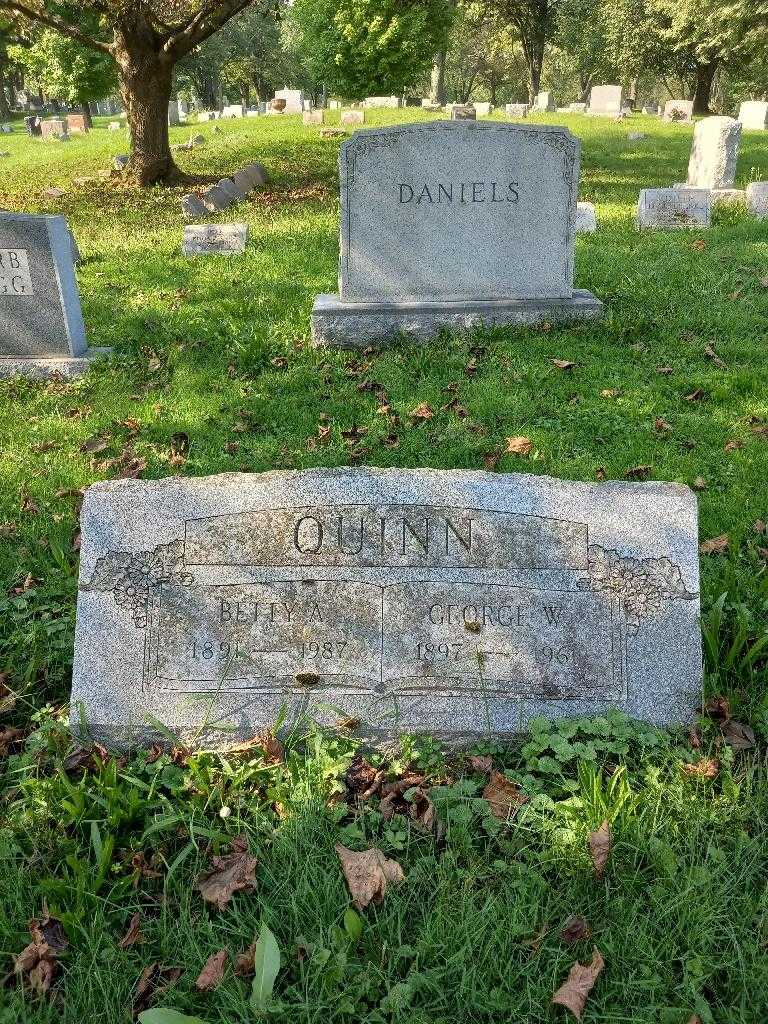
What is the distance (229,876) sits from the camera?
2.28 m

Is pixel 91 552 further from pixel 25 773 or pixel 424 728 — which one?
→ pixel 424 728

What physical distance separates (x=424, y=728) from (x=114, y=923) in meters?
1.12

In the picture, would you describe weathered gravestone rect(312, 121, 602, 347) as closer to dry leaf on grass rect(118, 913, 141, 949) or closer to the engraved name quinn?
the engraved name quinn

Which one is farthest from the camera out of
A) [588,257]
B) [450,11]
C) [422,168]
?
[450,11]

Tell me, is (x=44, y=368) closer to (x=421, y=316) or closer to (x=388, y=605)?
(x=421, y=316)

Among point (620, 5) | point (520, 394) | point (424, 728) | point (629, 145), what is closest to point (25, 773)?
point (424, 728)

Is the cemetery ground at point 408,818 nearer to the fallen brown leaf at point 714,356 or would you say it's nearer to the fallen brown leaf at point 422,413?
the fallen brown leaf at point 422,413

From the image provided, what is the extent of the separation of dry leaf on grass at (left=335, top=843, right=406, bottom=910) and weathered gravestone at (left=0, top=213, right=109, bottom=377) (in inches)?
205

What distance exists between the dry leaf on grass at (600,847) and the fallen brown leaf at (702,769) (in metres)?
0.39

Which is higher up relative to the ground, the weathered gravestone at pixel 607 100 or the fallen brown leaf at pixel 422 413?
the weathered gravestone at pixel 607 100

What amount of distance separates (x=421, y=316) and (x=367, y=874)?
5.31 metres

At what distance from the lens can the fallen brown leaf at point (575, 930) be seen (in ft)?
6.80

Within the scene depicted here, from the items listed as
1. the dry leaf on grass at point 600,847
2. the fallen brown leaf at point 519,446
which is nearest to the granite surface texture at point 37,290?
the fallen brown leaf at point 519,446

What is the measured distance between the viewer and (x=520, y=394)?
5.42 metres
